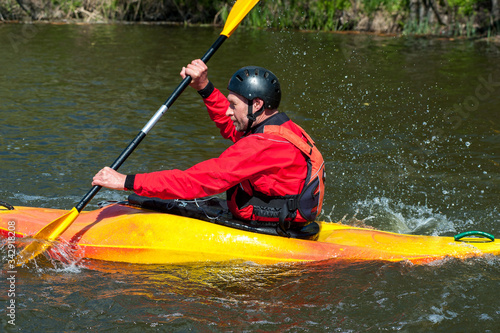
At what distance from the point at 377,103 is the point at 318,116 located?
4.05 ft

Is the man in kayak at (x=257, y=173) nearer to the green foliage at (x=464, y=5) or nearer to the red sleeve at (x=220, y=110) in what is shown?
the red sleeve at (x=220, y=110)

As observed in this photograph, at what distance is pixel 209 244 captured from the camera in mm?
4129

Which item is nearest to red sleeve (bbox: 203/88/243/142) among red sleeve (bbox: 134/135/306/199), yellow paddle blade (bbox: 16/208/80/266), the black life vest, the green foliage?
the black life vest

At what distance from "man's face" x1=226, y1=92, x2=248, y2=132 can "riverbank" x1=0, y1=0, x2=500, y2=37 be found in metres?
12.3

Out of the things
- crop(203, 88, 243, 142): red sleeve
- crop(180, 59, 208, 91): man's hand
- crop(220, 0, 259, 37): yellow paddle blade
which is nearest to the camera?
crop(180, 59, 208, 91): man's hand

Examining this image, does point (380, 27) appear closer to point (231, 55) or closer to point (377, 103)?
point (231, 55)

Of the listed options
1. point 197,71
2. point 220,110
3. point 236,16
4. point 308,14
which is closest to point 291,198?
point 220,110

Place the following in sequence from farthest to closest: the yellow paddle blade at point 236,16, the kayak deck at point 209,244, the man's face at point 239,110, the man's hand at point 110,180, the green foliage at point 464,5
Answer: the green foliage at point 464,5, the yellow paddle blade at point 236,16, the kayak deck at point 209,244, the man's face at point 239,110, the man's hand at point 110,180

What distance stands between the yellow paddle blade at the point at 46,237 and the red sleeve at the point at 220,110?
1.36 m

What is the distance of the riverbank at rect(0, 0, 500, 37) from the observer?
52.3ft

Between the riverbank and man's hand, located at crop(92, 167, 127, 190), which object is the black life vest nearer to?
man's hand, located at crop(92, 167, 127, 190)

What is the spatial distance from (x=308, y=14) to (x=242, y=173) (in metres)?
14.4

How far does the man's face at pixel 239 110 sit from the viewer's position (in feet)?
12.8

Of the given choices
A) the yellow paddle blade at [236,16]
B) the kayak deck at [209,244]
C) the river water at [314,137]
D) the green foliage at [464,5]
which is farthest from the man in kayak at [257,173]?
the green foliage at [464,5]
